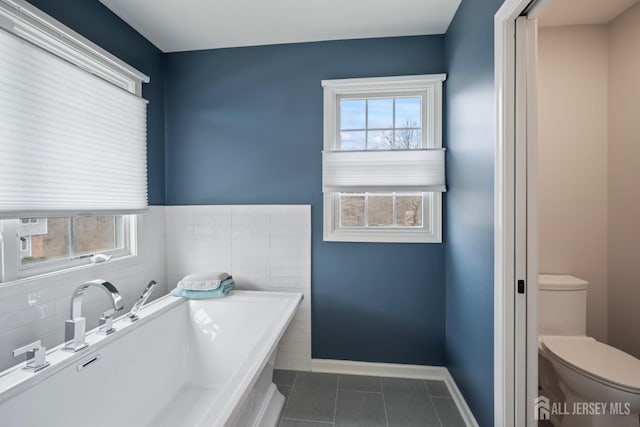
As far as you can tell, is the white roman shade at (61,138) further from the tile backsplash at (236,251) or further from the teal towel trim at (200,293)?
the teal towel trim at (200,293)

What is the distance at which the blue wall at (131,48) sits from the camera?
1569 millimetres

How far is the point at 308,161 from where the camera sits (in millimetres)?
2215

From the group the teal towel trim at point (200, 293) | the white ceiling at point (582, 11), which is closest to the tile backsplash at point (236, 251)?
the teal towel trim at point (200, 293)

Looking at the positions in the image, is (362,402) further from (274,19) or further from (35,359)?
(274,19)

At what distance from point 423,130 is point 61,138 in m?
2.32

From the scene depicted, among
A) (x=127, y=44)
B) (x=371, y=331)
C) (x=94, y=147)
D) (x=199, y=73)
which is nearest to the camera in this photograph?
(x=94, y=147)

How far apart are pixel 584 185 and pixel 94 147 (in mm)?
3222

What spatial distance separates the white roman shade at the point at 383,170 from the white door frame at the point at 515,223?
0.78 meters

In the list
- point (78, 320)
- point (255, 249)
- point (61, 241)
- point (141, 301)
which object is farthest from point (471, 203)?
point (61, 241)

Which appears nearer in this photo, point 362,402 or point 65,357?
point 65,357

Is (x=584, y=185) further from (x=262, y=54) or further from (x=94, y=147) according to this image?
(x=94, y=147)

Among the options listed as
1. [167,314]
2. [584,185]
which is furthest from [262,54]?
[584,185]

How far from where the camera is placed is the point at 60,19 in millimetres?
1515

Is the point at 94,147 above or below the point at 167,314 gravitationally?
above
